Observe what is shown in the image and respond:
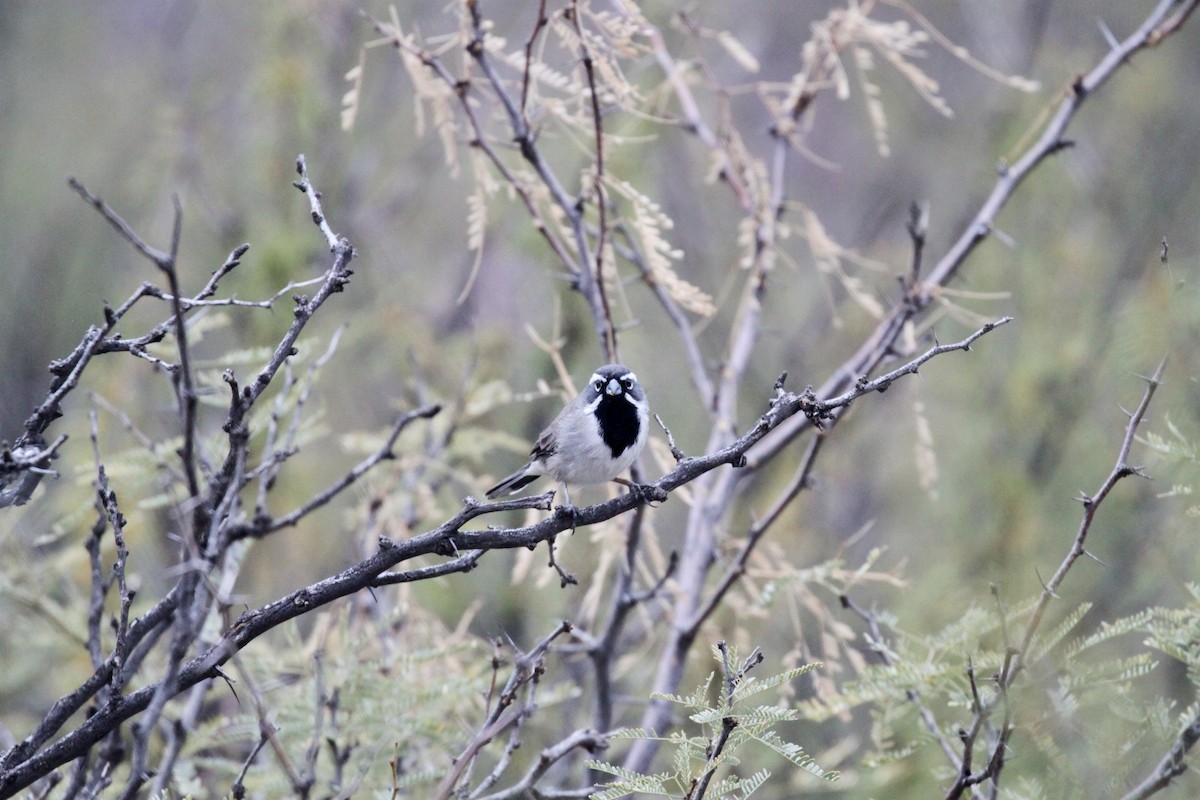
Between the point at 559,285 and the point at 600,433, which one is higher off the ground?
the point at 559,285

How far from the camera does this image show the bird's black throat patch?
4.59 m

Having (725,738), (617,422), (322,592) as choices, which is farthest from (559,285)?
(725,738)

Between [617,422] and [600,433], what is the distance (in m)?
0.09

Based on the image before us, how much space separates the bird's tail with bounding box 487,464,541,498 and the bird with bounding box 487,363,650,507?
0.12 meters

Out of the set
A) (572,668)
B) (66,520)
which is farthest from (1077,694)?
(572,668)

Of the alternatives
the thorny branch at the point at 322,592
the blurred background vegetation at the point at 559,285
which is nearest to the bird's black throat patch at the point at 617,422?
the blurred background vegetation at the point at 559,285

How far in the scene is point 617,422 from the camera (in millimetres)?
4703

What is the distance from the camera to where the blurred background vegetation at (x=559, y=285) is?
21.0 feet

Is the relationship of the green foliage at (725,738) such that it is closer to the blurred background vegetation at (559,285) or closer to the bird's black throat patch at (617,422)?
the bird's black throat patch at (617,422)

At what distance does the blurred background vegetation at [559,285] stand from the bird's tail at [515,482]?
0.78 feet

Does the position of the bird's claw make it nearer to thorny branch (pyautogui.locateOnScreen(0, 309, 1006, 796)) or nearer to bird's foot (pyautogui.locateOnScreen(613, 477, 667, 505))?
bird's foot (pyautogui.locateOnScreen(613, 477, 667, 505))

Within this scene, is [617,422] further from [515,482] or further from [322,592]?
[322,592]

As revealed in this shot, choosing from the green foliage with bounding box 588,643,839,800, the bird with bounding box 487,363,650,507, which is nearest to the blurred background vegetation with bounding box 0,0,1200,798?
the bird with bounding box 487,363,650,507

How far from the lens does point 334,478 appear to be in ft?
27.5
